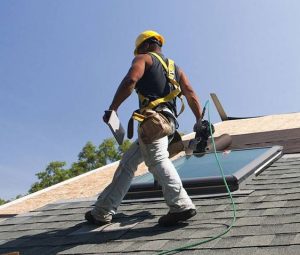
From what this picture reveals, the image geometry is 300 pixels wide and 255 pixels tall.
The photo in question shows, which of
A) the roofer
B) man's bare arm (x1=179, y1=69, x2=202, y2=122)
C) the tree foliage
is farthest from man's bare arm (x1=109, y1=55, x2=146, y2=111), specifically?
the tree foliage

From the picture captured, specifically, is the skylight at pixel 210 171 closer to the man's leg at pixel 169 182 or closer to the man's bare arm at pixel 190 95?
the man's bare arm at pixel 190 95

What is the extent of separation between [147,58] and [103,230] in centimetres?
130

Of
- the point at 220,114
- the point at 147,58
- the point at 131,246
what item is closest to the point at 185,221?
the point at 131,246

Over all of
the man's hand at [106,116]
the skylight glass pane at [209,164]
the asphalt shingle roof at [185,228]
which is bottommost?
the asphalt shingle roof at [185,228]

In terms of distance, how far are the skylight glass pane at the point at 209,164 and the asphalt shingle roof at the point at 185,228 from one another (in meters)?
0.30

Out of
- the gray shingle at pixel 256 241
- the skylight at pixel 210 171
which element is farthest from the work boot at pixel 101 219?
the gray shingle at pixel 256 241

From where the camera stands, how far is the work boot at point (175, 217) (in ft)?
10.2

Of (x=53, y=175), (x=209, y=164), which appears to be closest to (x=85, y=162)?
(x=53, y=175)

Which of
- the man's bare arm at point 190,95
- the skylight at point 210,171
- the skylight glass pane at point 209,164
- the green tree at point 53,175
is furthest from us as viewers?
the green tree at point 53,175

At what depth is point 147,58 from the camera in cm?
338

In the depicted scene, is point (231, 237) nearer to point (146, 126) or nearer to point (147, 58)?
point (146, 126)

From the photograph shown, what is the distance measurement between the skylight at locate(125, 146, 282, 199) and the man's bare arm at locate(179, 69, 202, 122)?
59 cm

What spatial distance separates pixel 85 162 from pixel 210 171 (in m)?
19.4

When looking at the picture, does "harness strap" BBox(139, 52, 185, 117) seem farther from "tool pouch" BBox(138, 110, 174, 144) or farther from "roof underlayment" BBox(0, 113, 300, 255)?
"roof underlayment" BBox(0, 113, 300, 255)
